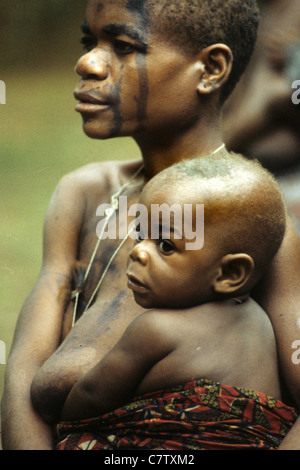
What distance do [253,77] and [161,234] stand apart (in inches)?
72.8

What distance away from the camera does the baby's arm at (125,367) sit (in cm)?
191

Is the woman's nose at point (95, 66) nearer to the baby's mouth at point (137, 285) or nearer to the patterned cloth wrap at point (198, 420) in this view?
the baby's mouth at point (137, 285)

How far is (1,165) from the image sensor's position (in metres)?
5.73

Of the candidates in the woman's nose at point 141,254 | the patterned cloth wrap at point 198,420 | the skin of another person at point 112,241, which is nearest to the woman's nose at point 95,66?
the skin of another person at point 112,241

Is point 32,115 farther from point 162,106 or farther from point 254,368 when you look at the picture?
point 254,368

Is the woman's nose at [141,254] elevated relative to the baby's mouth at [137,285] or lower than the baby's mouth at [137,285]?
elevated

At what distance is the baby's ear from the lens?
6.40 feet

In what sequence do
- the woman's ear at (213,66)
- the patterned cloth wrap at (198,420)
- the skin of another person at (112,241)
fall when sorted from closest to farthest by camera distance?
1. the patterned cloth wrap at (198,420)
2. the skin of another person at (112,241)
3. the woman's ear at (213,66)

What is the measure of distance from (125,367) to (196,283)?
0.86ft

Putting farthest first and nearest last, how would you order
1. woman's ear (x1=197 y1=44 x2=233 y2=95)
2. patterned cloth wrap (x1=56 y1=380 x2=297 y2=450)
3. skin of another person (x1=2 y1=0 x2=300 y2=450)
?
woman's ear (x1=197 y1=44 x2=233 y2=95) → skin of another person (x1=2 y1=0 x2=300 y2=450) → patterned cloth wrap (x1=56 y1=380 x2=297 y2=450)

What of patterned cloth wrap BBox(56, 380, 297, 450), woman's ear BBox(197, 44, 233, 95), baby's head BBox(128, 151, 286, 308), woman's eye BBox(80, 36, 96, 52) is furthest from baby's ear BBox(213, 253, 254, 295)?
woman's eye BBox(80, 36, 96, 52)

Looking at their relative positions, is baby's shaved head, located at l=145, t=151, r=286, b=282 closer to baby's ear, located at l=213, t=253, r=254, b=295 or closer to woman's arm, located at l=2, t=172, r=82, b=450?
baby's ear, located at l=213, t=253, r=254, b=295

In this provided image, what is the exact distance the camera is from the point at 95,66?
2246 millimetres

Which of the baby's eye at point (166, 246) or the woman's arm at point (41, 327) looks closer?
the baby's eye at point (166, 246)
